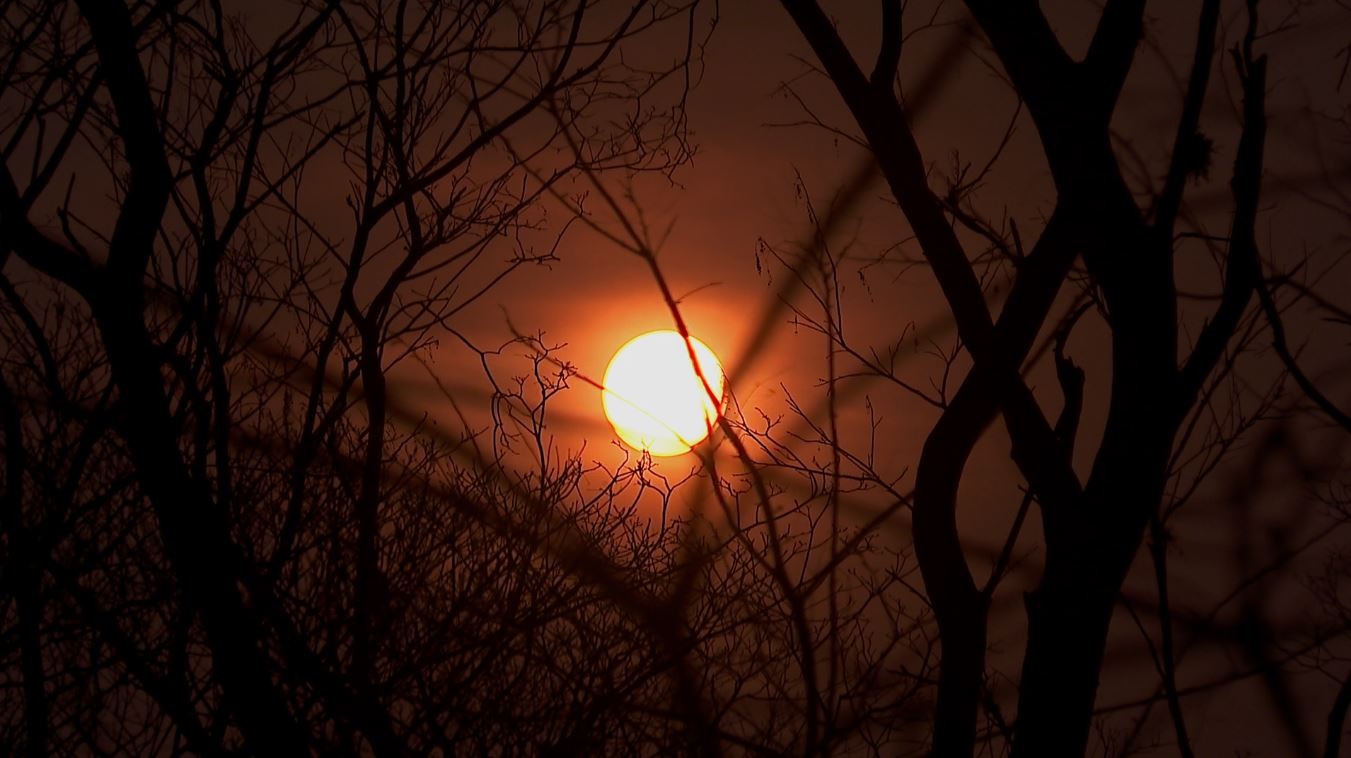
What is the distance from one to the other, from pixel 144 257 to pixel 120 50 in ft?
1.58

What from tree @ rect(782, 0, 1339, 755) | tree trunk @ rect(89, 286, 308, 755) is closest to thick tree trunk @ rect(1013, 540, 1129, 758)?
tree @ rect(782, 0, 1339, 755)

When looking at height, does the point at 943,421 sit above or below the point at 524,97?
below

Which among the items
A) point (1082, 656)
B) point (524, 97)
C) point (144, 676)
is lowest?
point (144, 676)

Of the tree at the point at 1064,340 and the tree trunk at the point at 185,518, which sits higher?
the tree at the point at 1064,340

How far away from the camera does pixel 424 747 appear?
3.33m

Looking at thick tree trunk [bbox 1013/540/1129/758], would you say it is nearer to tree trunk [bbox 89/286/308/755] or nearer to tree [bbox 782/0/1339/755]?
tree [bbox 782/0/1339/755]

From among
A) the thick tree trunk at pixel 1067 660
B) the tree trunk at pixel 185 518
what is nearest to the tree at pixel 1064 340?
the thick tree trunk at pixel 1067 660

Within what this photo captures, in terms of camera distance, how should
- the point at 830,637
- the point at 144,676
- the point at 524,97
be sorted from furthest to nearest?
the point at 830,637 < the point at 524,97 < the point at 144,676

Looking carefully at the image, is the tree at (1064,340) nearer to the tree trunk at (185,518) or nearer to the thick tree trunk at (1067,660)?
the thick tree trunk at (1067,660)

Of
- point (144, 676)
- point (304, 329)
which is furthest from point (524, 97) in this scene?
point (144, 676)

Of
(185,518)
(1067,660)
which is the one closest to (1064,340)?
(1067,660)

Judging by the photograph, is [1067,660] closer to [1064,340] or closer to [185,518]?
[1064,340]

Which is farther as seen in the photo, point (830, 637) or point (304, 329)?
point (830, 637)

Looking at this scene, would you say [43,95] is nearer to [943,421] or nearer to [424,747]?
[424,747]
